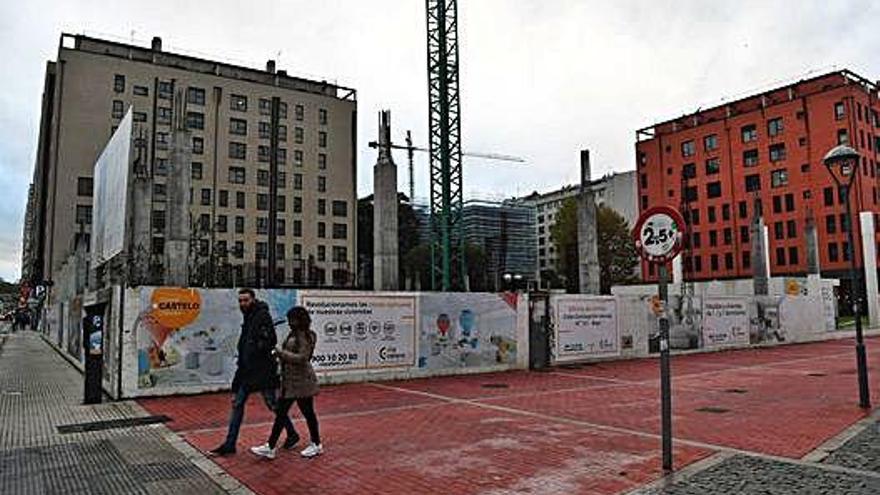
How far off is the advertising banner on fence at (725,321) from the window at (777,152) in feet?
130

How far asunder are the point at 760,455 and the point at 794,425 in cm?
224

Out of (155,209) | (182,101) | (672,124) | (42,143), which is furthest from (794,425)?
(42,143)

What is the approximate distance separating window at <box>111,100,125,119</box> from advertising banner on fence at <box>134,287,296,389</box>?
5727 cm

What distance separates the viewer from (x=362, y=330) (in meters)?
14.5

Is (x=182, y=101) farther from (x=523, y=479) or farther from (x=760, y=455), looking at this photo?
(x=760, y=455)

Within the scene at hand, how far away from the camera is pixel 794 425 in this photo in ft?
29.6

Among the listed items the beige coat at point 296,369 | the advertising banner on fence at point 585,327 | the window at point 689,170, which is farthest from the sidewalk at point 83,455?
the window at point 689,170

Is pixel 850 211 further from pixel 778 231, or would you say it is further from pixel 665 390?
pixel 778 231

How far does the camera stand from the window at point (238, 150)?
227ft

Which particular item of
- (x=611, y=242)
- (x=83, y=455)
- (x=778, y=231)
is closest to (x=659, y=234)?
(x=83, y=455)

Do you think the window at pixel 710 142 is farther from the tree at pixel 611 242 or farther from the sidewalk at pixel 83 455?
the sidewalk at pixel 83 455

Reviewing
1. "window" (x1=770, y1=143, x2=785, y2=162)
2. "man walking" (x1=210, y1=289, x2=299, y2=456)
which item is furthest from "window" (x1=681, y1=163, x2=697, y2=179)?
"man walking" (x1=210, y1=289, x2=299, y2=456)

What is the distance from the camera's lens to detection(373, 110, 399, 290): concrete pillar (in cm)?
2008

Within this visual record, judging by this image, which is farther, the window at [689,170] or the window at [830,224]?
the window at [689,170]
